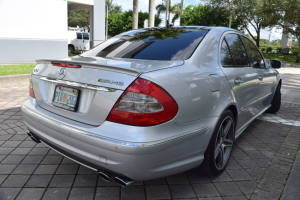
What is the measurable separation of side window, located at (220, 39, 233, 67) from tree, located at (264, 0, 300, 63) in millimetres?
21371

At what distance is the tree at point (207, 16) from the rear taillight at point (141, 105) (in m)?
31.6

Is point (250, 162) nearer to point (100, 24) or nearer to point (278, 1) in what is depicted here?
point (100, 24)

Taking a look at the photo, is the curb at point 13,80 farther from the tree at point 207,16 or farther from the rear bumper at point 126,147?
the tree at point 207,16

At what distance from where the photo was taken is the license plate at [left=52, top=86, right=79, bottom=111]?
88.0 inches

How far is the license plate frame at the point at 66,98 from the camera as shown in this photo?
2.22 m

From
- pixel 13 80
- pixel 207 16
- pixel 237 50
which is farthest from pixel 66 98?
pixel 207 16

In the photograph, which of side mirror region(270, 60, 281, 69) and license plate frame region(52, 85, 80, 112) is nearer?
license plate frame region(52, 85, 80, 112)

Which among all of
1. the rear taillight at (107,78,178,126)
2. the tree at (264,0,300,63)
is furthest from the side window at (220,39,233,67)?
the tree at (264,0,300,63)

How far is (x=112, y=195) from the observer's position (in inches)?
96.3

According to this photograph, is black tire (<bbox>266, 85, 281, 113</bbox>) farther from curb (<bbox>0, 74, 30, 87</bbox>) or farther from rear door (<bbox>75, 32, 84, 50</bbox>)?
rear door (<bbox>75, 32, 84, 50</bbox>)

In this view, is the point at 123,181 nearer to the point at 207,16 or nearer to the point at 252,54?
the point at 252,54

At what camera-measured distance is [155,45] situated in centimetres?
284

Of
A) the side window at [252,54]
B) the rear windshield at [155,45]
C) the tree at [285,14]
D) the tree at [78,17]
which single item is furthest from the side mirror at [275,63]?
the tree at [78,17]

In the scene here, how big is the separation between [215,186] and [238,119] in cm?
89
